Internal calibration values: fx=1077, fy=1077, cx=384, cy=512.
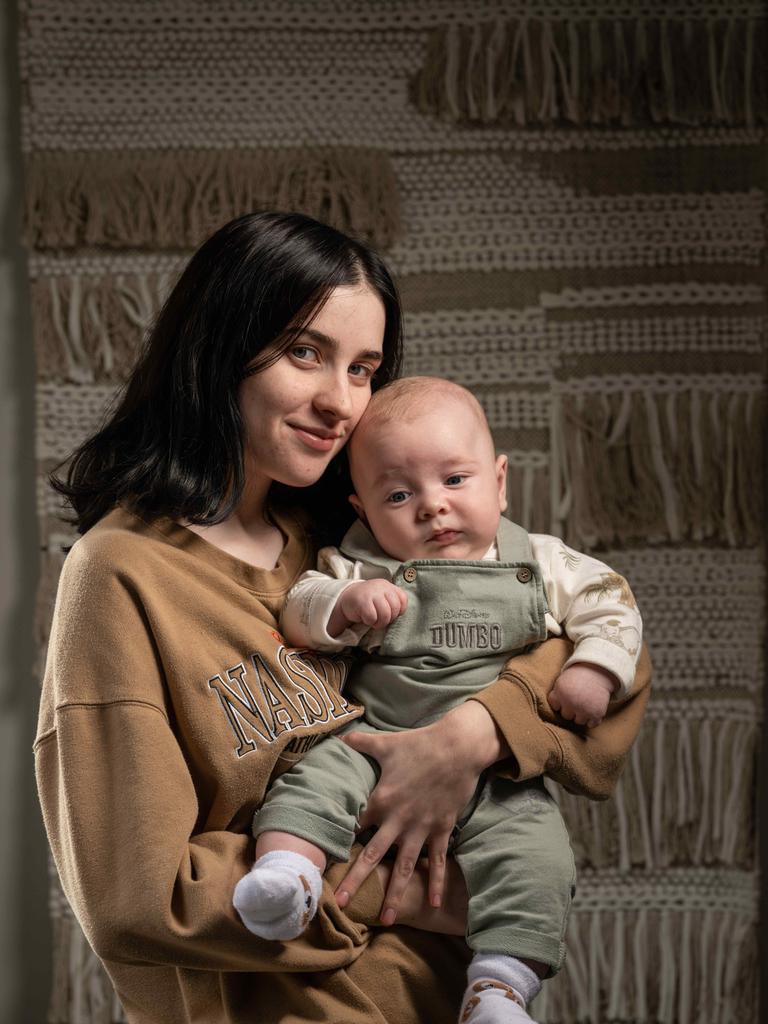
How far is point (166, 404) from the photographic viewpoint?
1.32 m

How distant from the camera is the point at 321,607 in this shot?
1.24 m

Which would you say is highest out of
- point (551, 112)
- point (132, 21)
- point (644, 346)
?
point (132, 21)

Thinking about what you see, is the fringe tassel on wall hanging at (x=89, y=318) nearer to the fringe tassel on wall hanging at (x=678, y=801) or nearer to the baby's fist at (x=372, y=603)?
the baby's fist at (x=372, y=603)

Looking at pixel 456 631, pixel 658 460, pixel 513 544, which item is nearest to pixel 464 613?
pixel 456 631

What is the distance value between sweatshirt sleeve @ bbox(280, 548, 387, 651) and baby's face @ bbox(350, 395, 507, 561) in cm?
5

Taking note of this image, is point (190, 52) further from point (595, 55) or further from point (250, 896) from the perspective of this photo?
point (250, 896)

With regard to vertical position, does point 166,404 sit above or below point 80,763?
above

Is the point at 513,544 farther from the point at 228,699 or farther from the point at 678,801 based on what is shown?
the point at 678,801

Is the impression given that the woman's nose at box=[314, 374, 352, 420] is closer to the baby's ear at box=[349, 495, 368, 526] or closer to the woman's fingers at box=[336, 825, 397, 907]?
the baby's ear at box=[349, 495, 368, 526]

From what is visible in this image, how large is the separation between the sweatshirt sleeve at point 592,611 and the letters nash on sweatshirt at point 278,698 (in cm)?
28

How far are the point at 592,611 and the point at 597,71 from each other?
1198mm

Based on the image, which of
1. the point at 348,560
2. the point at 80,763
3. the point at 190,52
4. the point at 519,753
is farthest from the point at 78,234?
the point at 519,753

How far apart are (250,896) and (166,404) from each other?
59 centimetres

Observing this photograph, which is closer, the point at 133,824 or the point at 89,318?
the point at 133,824
